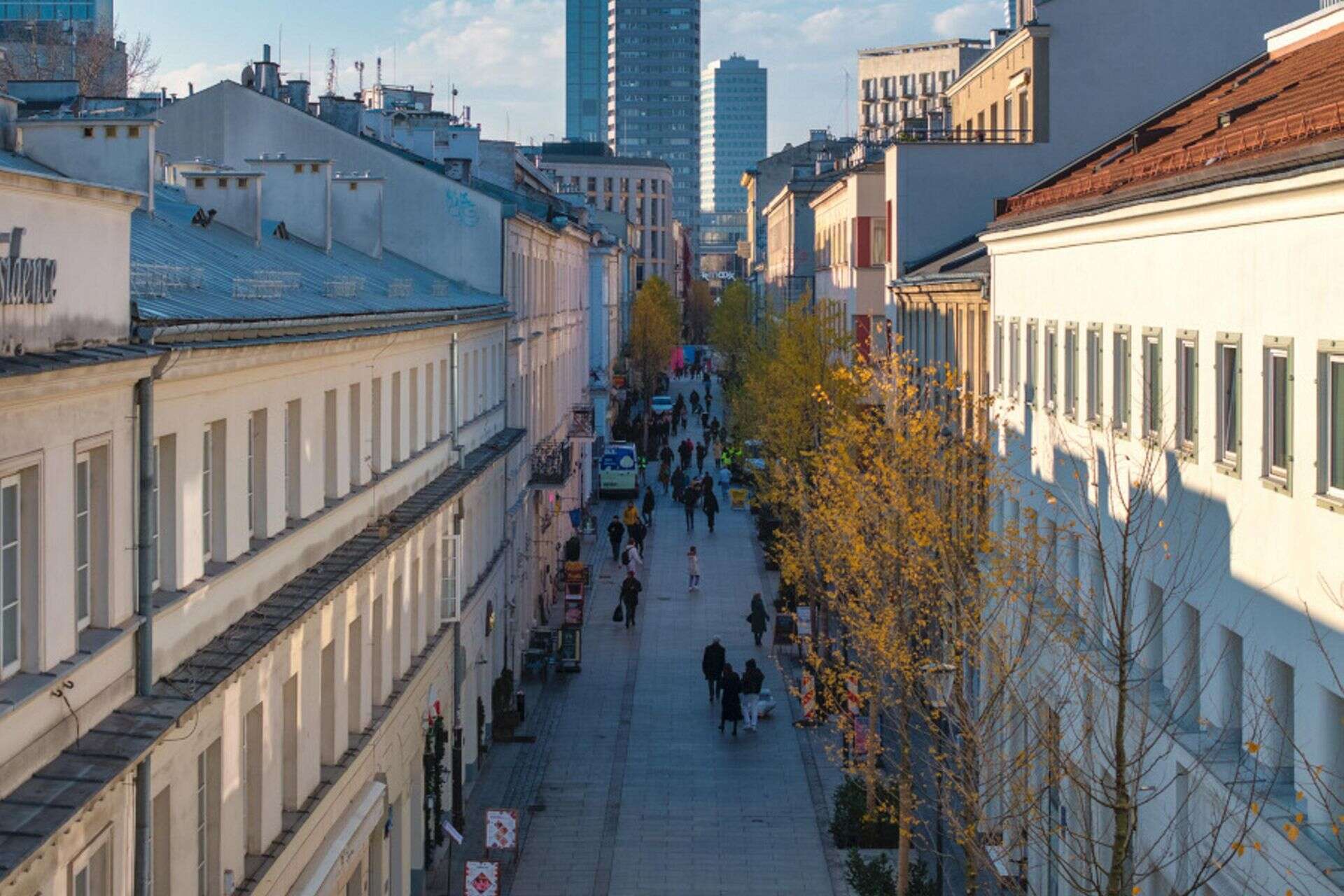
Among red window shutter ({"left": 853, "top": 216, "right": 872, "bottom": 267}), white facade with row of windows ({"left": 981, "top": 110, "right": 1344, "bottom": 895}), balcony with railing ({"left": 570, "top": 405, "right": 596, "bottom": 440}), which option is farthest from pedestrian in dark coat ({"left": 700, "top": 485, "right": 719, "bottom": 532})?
white facade with row of windows ({"left": 981, "top": 110, "right": 1344, "bottom": 895})

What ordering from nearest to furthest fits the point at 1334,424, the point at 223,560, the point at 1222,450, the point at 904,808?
the point at 1334,424 → the point at 223,560 → the point at 1222,450 → the point at 904,808

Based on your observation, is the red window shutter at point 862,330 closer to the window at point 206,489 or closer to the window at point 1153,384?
the window at point 1153,384

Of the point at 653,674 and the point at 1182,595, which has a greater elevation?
the point at 1182,595

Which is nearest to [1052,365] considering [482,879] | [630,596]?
[482,879]

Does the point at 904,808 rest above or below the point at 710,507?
below

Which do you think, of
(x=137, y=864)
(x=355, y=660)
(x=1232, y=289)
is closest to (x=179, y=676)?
(x=137, y=864)

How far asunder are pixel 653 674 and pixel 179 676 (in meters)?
26.6

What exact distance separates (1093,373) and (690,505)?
41712 millimetres

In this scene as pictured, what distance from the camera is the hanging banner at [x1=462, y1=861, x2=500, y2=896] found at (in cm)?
2142

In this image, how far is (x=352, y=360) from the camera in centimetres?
2286

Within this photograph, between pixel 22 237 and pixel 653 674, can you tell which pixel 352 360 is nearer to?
pixel 22 237

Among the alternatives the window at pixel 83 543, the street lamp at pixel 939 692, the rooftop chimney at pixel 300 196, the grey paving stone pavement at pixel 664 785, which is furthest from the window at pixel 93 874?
the rooftop chimney at pixel 300 196

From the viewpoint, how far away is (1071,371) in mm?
24672

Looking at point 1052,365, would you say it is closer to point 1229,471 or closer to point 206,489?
point 1229,471
